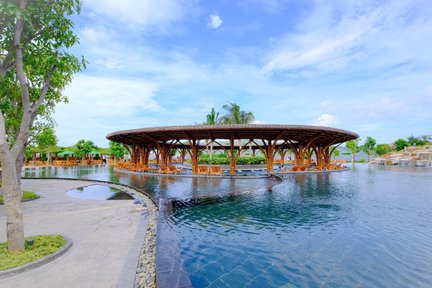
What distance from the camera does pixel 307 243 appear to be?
552 centimetres

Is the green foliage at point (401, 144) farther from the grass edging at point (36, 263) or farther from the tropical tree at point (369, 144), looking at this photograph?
the grass edging at point (36, 263)

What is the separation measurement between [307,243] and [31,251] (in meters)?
5.90

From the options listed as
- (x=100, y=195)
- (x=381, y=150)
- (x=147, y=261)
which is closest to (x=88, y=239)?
(x=147, y=261)

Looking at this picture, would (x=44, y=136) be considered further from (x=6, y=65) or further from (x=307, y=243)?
(x=307, y=243)

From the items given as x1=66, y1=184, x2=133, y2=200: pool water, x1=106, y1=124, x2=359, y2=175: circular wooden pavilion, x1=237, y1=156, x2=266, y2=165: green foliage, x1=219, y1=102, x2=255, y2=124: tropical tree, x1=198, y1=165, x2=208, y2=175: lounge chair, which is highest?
x1=219, y1=102, x2=255, y2=124: tropical tree

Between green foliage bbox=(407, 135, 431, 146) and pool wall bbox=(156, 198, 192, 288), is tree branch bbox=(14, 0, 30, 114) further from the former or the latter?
green foliage bbox=(407, 135, 431, 146)

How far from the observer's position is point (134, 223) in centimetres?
689

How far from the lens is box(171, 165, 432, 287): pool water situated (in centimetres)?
406

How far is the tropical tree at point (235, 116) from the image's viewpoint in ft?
129

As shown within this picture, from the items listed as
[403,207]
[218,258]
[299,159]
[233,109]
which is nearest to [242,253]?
[218,258]

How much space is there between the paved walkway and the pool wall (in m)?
0.46

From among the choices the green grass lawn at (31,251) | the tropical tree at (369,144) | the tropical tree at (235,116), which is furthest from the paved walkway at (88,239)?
the tropical tree at (369,144)

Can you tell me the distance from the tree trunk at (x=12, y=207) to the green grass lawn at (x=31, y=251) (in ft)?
0.66

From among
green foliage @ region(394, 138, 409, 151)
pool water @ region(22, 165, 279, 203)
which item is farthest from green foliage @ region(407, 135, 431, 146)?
pool water @ region(22, 165, 279, 203)
